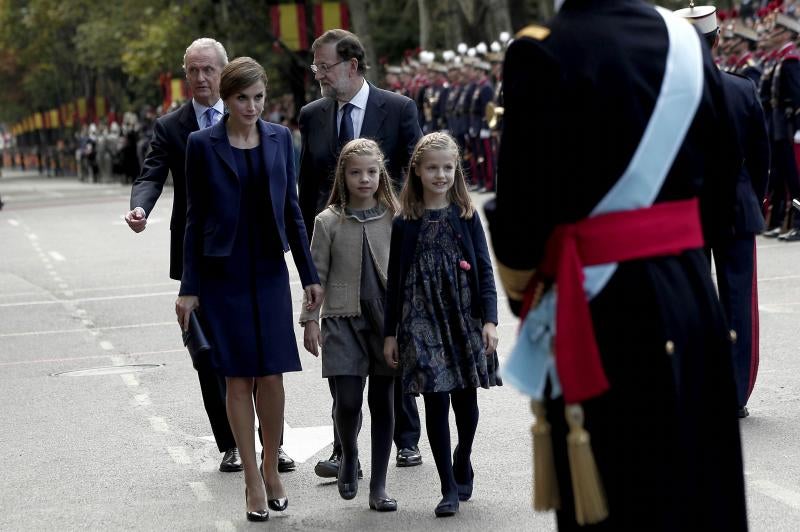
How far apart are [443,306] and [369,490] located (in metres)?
0.93

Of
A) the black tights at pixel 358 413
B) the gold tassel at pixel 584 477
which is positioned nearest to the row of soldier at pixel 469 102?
the black tights at pixel 358 413

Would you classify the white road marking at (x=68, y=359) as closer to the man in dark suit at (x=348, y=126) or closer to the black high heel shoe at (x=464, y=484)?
the man in dark suit at (x=348, y=126)

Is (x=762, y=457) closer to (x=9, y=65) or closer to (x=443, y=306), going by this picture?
(x=443, y=306)

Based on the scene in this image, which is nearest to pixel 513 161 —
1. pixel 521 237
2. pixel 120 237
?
pixel 521 237

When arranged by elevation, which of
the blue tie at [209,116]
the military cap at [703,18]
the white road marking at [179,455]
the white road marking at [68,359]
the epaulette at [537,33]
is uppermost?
the epaulette at [537,33]

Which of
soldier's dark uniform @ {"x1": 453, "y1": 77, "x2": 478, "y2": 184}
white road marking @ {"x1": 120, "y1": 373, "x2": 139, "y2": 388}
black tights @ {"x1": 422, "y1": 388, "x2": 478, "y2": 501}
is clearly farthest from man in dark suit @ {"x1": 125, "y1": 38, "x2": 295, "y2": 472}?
soldier's dark uniform @ {"x1": 453, "y1": 77, "x2": 478, "y2": 184}

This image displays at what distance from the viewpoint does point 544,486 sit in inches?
172

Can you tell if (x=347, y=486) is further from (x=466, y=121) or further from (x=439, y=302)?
(x=466, y=121)

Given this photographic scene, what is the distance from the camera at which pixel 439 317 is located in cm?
694

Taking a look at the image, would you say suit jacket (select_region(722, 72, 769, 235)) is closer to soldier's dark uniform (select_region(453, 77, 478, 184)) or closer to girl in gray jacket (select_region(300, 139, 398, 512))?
girl in gray jacket (select_region(300, 139, 398, 512))

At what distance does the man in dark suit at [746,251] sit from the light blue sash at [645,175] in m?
4.19

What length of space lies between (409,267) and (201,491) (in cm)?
152

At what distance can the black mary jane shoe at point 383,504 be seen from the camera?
7.03m

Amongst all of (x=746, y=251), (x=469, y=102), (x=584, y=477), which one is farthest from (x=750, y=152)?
(x=469, y=102)
